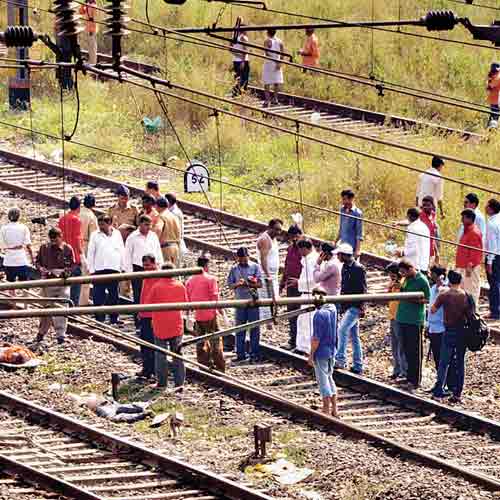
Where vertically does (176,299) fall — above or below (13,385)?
above

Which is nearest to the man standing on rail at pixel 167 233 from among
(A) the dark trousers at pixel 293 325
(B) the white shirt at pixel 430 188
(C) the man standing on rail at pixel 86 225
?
(C) the man standing on rail at pixel 86 225

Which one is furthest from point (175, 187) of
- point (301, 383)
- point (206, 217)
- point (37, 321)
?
point (301, 383)

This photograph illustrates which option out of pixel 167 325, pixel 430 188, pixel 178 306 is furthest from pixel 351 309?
pixel 178 306

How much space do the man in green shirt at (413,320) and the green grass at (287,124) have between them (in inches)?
200

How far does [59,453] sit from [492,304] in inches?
262

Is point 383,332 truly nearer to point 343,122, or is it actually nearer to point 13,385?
point 13,385

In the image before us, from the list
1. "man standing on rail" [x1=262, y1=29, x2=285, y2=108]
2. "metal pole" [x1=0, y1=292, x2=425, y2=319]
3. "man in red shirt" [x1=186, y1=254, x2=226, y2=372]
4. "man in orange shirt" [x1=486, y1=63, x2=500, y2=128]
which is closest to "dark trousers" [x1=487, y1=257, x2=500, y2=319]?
"man in red shirt" [x1=186, y1=254, x2=226, y2=372]

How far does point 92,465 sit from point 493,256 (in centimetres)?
645

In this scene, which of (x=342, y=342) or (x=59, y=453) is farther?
(x=342, y=342)

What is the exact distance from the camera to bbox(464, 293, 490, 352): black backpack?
16.8m

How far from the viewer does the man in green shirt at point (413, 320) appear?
16.9 metres

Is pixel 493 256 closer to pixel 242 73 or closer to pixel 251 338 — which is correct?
pixel 251 338

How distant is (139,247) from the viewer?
18.8 metres

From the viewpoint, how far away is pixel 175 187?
25.9 m
